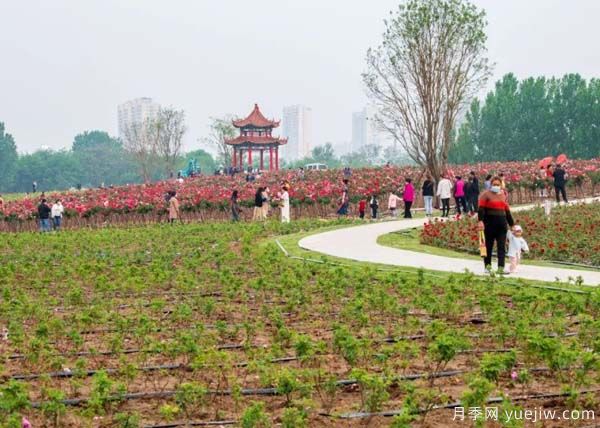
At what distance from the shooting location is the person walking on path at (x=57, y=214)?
33.8 metres

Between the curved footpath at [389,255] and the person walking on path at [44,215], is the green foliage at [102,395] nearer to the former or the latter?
the curved footpath at [389,255]

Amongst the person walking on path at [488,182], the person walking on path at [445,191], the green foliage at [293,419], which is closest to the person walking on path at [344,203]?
the person walking on path at [445,191]

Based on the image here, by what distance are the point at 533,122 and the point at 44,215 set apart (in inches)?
1702

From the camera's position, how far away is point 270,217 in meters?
33.0

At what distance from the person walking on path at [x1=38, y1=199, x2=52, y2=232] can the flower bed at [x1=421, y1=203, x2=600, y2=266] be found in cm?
1649

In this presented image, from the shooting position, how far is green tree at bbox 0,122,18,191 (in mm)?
98125

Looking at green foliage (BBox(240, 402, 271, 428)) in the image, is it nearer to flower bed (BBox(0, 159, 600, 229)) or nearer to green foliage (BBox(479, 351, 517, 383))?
green foliage (BBox(479, 351, 517, 383))

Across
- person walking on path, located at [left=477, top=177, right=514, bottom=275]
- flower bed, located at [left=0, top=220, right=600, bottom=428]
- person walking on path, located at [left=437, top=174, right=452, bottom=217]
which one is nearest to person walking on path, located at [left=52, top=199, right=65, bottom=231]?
person walking on path, located at [left=437, top=174, right=452, bottom=217]

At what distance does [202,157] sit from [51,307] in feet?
396

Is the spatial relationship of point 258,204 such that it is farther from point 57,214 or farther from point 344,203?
point 57,214

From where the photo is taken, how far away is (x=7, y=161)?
99938 mm

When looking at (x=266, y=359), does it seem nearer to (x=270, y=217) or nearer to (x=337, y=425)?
(x=337, y=425)

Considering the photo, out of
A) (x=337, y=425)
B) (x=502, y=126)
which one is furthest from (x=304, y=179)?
(x=337, y=425)

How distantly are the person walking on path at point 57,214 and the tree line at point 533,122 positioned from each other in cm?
4014
